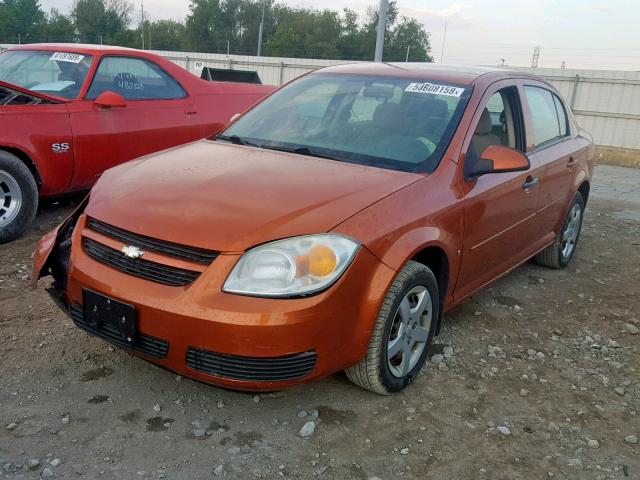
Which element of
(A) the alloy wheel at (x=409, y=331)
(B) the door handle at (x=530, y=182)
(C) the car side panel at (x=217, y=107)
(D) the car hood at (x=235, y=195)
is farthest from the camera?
(C) the car side panel at (x=217, y=107)

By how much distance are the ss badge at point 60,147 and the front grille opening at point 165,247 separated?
276 centimetres

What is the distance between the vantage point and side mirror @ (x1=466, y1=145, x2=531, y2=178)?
333 centimetres

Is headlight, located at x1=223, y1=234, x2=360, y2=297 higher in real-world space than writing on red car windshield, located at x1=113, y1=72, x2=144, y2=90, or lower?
lower

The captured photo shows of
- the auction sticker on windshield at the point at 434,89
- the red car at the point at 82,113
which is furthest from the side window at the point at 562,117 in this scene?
the red car at the point at 82,113

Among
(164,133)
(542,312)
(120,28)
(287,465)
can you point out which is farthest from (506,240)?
(120,28)

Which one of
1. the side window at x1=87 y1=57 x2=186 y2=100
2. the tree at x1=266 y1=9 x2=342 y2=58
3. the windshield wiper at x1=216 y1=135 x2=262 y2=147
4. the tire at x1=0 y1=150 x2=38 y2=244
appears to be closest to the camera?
the windshield wiper at x1=216 y1=135 x2=262 y2=147

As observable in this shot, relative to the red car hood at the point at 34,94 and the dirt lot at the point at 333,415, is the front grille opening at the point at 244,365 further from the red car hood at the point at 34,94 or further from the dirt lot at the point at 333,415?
the red car hood at the point at 34,94

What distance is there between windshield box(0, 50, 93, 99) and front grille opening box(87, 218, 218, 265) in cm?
324

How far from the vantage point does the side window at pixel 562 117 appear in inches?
196

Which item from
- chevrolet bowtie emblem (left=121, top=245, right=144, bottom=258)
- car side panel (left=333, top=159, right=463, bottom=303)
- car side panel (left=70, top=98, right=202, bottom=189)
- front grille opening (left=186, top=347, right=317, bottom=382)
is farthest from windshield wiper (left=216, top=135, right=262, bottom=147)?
car side panel (left=70, top=98, right=202, bottom=189)

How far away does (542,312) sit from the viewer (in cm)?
440

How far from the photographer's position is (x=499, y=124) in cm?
392

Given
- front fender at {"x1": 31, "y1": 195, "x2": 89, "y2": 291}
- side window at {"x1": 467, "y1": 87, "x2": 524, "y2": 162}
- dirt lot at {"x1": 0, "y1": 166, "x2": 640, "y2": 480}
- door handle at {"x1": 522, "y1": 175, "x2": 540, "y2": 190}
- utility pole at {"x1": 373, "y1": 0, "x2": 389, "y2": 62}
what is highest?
utility pole at {"x1": 373, "y1": 0, "x2": 389, "y2": 62}

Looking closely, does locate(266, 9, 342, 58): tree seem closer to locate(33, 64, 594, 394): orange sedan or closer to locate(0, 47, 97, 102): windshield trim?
locate(0, 47, 97, 102): windshield trim
